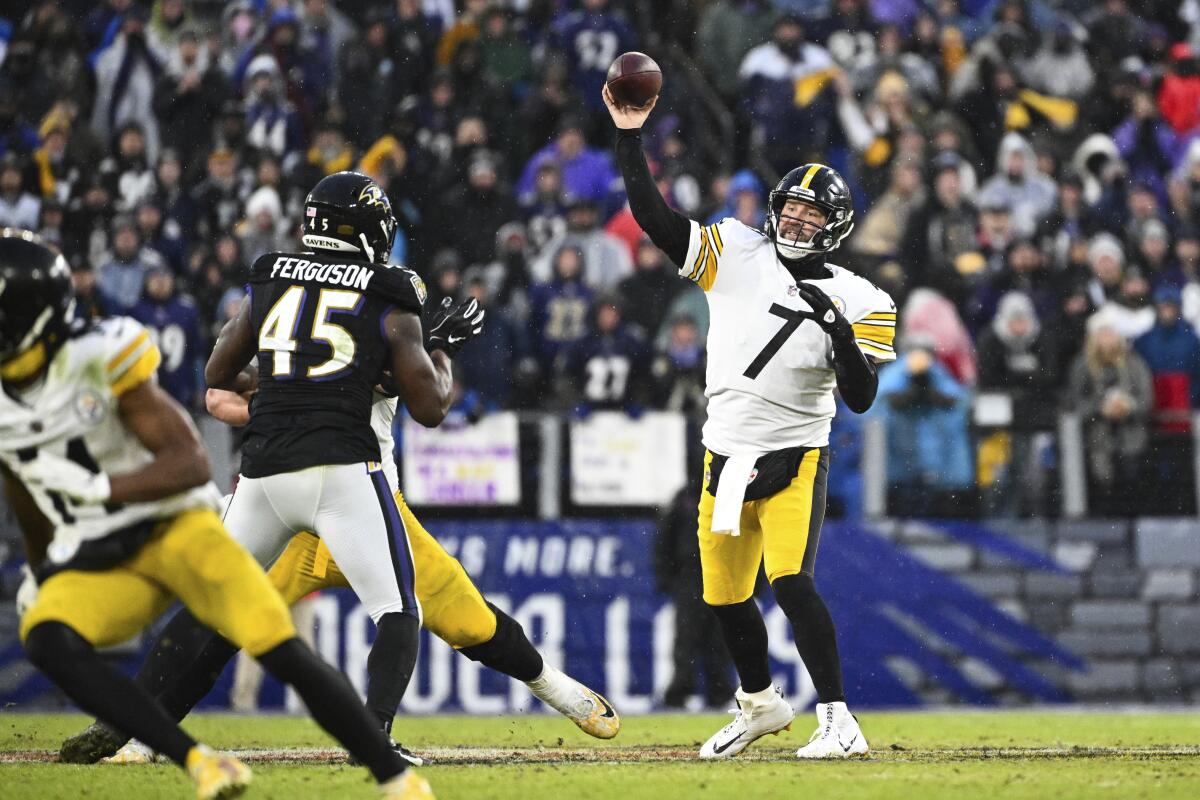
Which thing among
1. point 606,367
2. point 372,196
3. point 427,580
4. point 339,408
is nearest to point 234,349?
point 339,408

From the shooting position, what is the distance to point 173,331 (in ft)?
40.4

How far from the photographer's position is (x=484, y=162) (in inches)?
539

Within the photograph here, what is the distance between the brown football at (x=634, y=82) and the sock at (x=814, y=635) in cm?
188

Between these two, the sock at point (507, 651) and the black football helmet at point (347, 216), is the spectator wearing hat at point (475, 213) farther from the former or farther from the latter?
the black football helmet at point (347, 216)

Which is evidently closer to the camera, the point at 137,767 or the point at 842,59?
the point at 137,767

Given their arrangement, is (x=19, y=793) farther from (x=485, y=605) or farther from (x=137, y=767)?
(x=485, y=605)

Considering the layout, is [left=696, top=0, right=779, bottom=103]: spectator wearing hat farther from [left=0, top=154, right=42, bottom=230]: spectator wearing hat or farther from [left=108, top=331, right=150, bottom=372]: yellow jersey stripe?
[left=108, top=331, right=150, bottom=372]: yellow jersey stripe

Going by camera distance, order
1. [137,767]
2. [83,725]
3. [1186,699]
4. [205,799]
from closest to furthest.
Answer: [205,799]
[137,767]
[83,725]
[1186,699]

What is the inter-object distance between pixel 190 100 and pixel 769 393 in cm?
892

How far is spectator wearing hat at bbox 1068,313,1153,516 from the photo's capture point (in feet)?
39.2

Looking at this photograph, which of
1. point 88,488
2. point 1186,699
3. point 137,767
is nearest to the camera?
point 88,488

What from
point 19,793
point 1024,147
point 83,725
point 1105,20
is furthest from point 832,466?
point 19,793

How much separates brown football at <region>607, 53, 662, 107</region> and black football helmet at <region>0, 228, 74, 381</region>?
262cm

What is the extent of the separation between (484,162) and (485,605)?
24.3 ft
